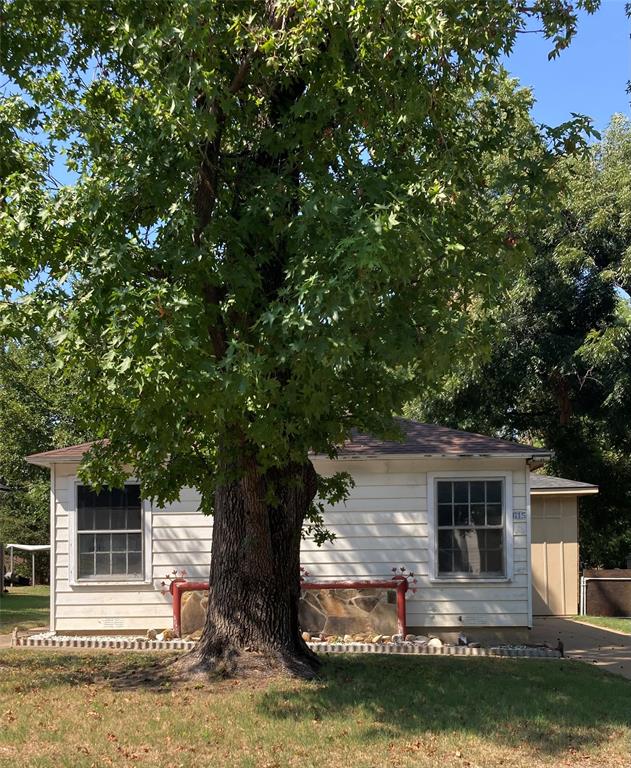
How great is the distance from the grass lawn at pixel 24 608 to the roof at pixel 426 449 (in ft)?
11.1

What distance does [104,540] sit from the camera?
15.4m

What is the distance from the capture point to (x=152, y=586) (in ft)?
50.2

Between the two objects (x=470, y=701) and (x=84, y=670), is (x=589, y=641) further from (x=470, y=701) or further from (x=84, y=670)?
A: (x=84, y=670)

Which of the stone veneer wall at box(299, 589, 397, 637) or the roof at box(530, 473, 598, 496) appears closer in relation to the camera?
the stone veneer wall at box(299, 589, 397, 637)

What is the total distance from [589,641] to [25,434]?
2056 cm

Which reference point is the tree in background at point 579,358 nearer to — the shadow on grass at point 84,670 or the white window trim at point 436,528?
the white window trim at point 436,528

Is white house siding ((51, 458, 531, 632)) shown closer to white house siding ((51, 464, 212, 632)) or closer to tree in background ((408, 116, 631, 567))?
white house siding ((51, 464, 212, 632))

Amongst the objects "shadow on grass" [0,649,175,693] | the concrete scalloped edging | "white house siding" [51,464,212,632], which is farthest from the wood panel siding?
"shadow on grass" [0,649,175,693]

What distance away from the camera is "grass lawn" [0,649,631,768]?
7.60 m

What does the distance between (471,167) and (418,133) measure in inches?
24.2

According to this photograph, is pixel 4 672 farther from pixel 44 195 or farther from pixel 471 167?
pixel 471 167

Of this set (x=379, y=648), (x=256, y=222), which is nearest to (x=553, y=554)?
(x=379, y=648)

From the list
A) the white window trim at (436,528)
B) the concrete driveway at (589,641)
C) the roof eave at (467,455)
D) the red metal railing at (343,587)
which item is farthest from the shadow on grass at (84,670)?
the concrete driveway at (589,641)

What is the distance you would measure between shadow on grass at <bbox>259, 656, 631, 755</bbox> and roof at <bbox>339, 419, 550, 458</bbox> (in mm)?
3600
